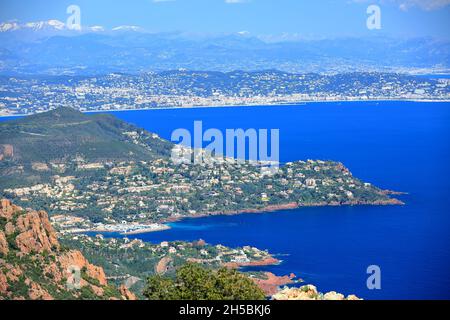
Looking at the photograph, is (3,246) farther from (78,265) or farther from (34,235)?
(78,265)

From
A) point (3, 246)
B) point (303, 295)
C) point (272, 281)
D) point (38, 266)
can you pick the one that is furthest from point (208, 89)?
point (303, 295)

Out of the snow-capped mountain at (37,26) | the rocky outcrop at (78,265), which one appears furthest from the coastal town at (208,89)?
the rocky outcrop at (78,265)

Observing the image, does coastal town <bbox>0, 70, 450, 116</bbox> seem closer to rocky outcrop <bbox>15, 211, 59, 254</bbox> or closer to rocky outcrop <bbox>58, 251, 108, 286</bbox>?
rocky outcrop <bbox>15, 211, 59, 254</bbox>

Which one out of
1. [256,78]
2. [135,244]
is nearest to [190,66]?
[256,78]

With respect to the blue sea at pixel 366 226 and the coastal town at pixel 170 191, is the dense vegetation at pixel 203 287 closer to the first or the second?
the blue sea at pixel 366 226

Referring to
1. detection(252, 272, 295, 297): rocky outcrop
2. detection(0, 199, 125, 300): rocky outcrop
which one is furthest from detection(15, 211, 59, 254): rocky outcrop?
detection(252, 272, 295, 297): rocky outcrop

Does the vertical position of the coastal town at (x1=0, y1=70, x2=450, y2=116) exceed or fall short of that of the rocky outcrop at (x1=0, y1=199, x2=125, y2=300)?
it falls short
